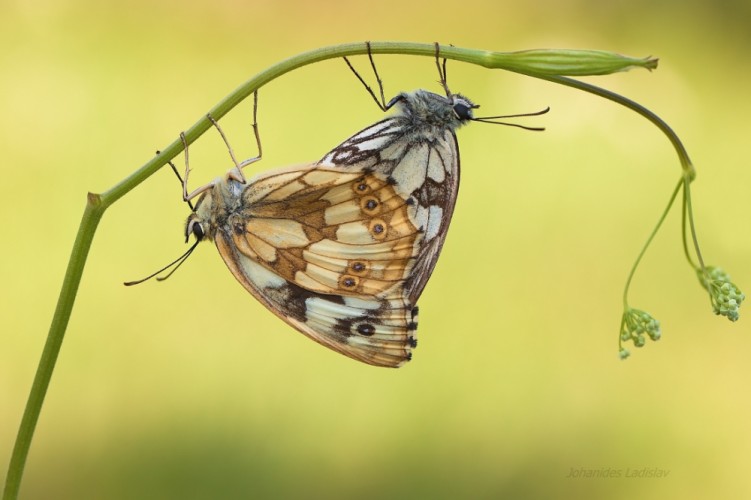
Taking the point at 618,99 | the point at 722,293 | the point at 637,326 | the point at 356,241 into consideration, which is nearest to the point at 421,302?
the point at 356,241

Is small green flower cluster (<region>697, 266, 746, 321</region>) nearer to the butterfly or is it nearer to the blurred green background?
the butterfly

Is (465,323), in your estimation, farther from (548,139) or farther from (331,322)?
(331,322)

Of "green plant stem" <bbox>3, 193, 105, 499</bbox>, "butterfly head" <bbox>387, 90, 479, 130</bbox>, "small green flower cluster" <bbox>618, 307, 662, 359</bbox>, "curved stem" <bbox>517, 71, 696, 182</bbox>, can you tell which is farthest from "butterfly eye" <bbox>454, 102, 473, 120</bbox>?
"green plant stem" <bbox>3, 193, 105, 499</bbox>

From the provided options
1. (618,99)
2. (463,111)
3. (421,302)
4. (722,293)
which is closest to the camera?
(618,99)

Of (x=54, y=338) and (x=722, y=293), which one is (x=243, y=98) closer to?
(x=54, y=338)

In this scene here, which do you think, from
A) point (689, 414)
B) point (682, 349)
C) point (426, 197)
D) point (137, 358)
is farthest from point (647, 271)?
point (426, 197)

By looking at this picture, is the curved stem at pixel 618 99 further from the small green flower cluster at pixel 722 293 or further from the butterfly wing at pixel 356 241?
the butterfly wing at pixel 356 241
